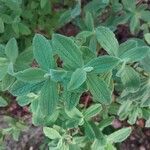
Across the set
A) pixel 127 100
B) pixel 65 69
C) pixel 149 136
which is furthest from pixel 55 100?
pixel 149 136

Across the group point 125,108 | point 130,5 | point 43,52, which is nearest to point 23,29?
point 130,5

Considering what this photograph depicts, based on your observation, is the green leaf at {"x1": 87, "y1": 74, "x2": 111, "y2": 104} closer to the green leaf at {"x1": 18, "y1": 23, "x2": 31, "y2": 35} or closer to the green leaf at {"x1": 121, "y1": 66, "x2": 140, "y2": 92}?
the green leaf at {"x1": 121, "y1": 66, "x2": 140, "y2": 92}

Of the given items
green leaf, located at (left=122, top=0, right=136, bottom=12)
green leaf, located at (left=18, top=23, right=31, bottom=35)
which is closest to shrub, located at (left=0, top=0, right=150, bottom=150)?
green leaf, located at (left=122, top=0, right=136, bottom=12)

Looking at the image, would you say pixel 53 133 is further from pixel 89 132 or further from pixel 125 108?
pixel 125 108

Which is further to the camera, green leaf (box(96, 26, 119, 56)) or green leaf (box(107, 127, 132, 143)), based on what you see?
green leaf (box(107, 127, 132, 143))

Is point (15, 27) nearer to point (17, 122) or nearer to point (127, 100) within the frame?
point (17, 122)
